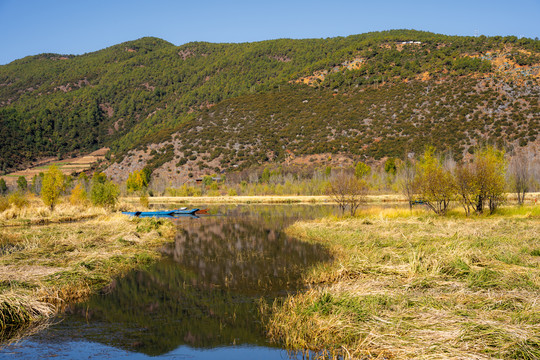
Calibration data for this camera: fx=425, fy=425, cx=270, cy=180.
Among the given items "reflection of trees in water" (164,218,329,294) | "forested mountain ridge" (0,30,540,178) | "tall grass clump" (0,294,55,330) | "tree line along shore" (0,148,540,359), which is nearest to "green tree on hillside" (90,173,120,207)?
"reflection of trees in water" (164,218,329,294)

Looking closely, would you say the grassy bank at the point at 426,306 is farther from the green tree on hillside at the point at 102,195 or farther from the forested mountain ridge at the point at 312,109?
the forested mountain ridge at the point at 312,109

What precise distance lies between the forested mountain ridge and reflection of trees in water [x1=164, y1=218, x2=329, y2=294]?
191ft

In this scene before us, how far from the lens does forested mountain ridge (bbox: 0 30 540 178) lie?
80.8 metres

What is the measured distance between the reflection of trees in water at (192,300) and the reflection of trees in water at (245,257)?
38 millimetres

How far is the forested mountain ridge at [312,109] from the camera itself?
3182 inches

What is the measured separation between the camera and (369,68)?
4331 inches

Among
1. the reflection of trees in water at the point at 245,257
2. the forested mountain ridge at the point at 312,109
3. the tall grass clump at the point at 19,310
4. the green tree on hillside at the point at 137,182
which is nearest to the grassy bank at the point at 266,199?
the green tree on hillside at the point at 137,182

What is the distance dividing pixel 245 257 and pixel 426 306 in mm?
11649

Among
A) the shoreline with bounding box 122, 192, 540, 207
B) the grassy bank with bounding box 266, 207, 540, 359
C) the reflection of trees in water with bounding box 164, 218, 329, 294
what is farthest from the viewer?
the shoreline with bounding box 122, 192, 540, 207

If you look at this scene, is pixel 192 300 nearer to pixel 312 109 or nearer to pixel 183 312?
pixel 183 312

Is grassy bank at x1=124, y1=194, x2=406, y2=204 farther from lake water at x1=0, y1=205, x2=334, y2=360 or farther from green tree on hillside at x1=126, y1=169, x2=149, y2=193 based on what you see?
lake water at x1=0, y1=205, x2=334, y2=360

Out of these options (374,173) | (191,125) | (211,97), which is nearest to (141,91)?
(211,97)

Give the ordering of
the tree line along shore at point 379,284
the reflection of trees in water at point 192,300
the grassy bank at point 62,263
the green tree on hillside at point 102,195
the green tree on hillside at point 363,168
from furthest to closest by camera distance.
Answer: the green tree on hillside at point 363,168, the green tree on hillside at point 102,195, the grassy bank at point 62,263, the reflection of trees in water at point 192,300, the tree line along shore at point 379,284

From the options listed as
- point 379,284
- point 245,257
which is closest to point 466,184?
point 245,257
